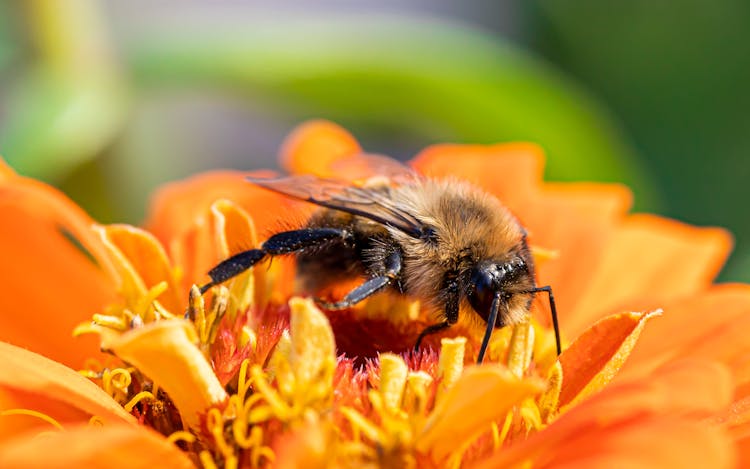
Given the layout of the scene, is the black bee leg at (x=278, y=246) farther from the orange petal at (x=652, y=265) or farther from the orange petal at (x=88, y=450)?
the orange petal at (x=652, y=265)

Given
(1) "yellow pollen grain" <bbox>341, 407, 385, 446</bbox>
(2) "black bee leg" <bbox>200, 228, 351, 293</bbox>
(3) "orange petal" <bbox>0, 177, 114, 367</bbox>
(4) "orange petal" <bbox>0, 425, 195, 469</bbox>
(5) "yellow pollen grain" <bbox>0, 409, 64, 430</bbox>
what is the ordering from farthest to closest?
(3) "orange petal" <bbox>0, 177, 114, 367</bbox>, (2) "black bee leg" <bbox>200, 228, 351, 293</bbox>, (5) "yellow pollen grain" <bbox>0, 409, 64, 430</bbox>, (1) "yellow pollen grain" <bbox>341, 407, 385, 446</bbox>, (4) "orange petal" <bbox>0, 425, 195, 469</bbox>

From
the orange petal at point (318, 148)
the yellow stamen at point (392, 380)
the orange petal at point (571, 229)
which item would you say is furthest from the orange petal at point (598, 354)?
the orange petal at point (318, 148)

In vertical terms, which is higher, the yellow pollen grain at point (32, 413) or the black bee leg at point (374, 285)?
the black bee leg at point (374, 285)

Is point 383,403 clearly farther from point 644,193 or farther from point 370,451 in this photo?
point 644,193

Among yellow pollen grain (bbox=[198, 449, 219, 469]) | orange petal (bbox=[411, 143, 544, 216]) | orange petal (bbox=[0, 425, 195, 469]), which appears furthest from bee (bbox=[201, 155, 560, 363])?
orange petal (bbox=[411, 143, 544, 216])

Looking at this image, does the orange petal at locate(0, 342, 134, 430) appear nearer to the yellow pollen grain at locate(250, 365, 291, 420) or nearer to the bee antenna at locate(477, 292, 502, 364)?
the yellow pollen grain at locate(250, 365, 291, 420)
